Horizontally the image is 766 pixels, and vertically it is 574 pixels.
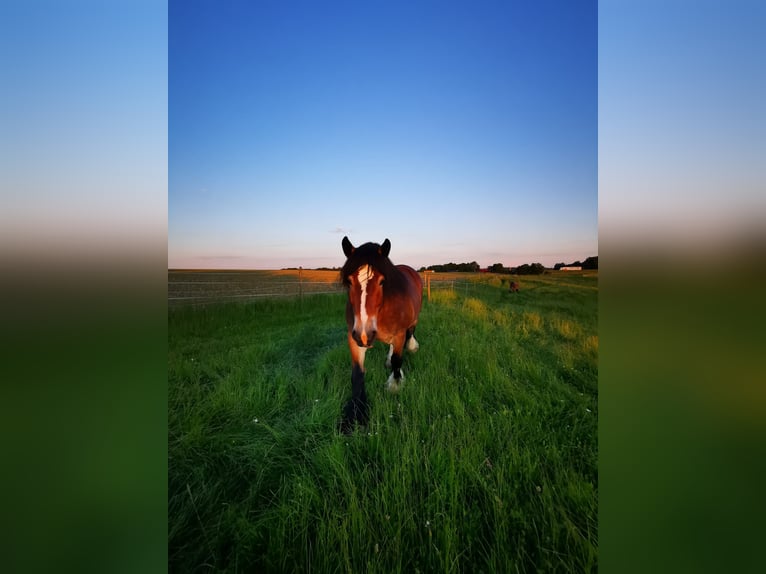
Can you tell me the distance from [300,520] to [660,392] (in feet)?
5.56

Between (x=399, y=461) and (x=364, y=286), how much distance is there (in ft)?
4.55

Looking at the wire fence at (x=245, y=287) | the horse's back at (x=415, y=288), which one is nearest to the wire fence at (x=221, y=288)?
the wire fence at (x=245, y=287)

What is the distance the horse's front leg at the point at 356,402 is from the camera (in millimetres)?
2437

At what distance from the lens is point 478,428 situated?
6.75 ft

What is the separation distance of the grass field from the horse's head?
730 mm

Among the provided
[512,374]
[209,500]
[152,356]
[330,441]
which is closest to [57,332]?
[152,356]

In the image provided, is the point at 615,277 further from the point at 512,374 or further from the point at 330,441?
the point at 512,374

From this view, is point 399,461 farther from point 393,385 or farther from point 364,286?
point 393,385

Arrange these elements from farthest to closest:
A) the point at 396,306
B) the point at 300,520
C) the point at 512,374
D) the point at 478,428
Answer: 1. the point at 396,306
2. the point at 512,374
3. the point at 478,428
4. the point at 300,520

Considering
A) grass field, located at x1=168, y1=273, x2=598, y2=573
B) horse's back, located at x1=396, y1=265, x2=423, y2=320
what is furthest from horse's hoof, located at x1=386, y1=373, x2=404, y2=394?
horse's back, located at x1=396, y1=265, x2=423, y2=320

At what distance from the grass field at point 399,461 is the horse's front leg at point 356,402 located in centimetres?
14

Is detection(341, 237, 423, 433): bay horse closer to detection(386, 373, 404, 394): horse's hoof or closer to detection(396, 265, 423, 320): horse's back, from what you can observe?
detection(386, 373, 404, 394): horse's hoof

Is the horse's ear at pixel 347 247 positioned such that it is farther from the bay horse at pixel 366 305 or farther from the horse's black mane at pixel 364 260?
the horse's black mane at pixel 364 260

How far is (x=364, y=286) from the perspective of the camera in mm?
2465
